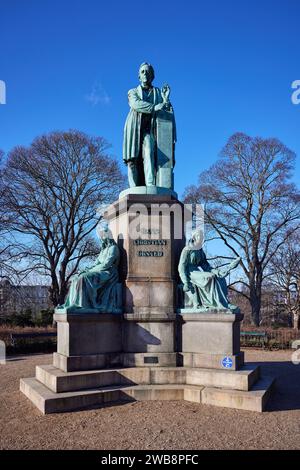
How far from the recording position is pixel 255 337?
2105cm

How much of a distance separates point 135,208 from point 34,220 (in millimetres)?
22167

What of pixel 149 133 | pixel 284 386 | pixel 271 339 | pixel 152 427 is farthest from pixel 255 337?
pixel 152 427

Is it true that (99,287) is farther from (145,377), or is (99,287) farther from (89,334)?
(145,377)

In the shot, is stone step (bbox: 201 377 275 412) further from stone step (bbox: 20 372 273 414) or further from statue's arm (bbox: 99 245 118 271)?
statue's arm (bbox: 99 245 118 271)

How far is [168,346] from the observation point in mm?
8953

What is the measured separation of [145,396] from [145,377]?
452 mm

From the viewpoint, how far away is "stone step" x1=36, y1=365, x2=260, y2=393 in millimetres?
7828

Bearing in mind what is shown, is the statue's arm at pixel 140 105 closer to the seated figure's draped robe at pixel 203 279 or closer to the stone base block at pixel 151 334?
the seated figure's draped robe at pixel 203 279

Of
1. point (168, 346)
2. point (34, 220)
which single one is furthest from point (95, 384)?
point (34, 220)

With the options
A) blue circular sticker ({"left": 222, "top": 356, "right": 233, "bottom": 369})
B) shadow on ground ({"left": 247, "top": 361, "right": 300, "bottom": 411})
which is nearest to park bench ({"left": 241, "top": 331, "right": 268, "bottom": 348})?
shadow on ground ({"left": 247, "top": 361, "right": 300, "bottom": 411})

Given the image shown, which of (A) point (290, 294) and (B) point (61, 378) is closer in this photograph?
(B) point (61, 378)

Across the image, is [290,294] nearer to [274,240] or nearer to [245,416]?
[274,240]

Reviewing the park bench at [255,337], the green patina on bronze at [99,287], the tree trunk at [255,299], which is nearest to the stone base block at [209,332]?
the green patina on bronze at [99,287]

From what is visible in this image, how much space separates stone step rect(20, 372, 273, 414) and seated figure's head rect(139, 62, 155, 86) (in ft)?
22.0
